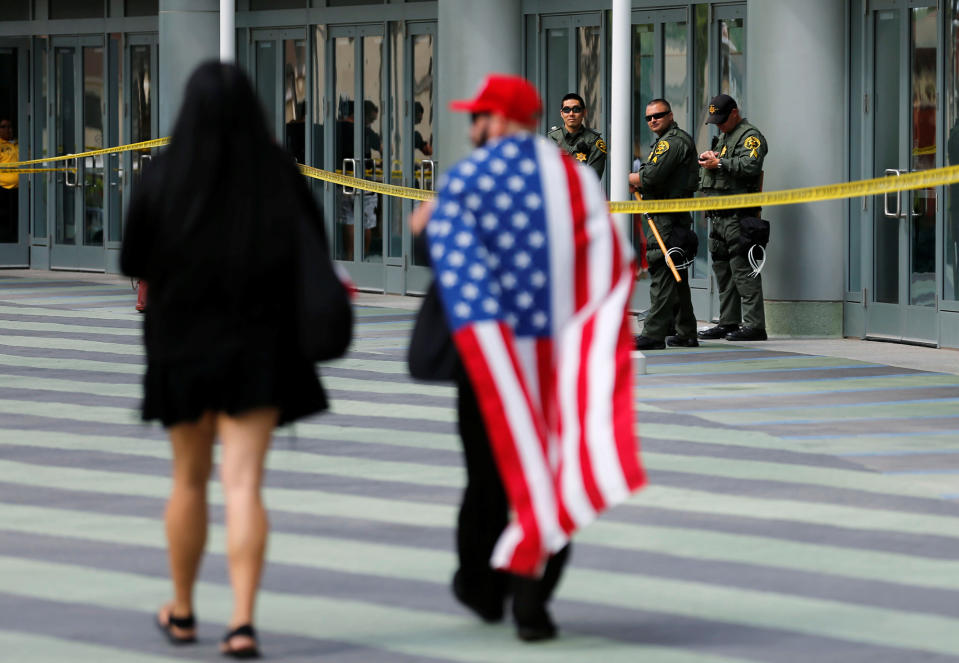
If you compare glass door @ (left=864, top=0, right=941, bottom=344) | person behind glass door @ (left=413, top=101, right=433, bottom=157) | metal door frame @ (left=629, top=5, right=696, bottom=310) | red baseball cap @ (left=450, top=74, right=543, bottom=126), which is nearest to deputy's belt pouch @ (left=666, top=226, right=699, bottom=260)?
glass door @ (left=864, top=0, right=941, bottom=344)

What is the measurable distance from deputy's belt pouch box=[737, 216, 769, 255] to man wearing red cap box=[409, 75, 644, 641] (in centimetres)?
958

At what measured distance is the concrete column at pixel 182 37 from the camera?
21.8 m

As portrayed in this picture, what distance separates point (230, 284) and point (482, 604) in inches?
54.3

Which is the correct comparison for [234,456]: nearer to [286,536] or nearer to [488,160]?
[488,160]

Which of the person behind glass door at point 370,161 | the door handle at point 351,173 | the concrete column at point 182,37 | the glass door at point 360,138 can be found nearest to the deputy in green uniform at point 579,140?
the glass door at point 360,138

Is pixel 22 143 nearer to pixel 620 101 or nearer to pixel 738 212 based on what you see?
pixel 738 212

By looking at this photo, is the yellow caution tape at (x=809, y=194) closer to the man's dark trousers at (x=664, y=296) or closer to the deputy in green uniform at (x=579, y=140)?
the man's dark trousers at (x=664, y=296)

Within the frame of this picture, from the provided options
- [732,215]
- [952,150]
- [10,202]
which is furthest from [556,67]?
[10,202]

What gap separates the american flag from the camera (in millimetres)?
5855

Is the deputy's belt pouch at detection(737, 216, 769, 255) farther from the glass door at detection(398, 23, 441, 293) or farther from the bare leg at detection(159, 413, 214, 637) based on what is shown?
the bare leg at detection(159, 413, 214, 637)

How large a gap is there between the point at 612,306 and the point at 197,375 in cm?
128

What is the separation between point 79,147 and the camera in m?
25.0

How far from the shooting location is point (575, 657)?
5844 millimetres

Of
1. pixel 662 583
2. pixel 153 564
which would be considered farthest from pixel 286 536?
pixel 662 583
